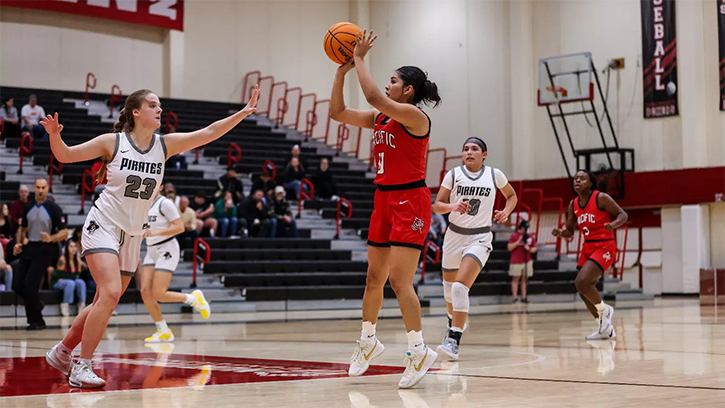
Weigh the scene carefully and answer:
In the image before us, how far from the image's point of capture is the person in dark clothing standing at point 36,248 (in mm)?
11906

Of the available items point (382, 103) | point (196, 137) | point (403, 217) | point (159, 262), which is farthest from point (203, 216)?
point (382, 103)

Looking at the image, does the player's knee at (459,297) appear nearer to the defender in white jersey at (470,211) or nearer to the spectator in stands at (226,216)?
the defender in white jersey at (470,211)

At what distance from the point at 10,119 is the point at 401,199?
57.6 ft

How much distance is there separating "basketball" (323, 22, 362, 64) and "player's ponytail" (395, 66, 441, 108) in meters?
0.35

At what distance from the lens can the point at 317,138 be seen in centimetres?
2855

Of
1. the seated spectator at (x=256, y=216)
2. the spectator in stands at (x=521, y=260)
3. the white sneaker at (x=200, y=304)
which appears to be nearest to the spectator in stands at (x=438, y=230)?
the spectator in stands at (x=521, y=260)

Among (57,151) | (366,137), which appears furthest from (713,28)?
(57,151)

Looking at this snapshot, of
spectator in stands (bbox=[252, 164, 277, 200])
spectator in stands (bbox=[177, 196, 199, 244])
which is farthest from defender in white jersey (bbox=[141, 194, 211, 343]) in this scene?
spectator in stands (bbox=[252, 164, 277, 200])

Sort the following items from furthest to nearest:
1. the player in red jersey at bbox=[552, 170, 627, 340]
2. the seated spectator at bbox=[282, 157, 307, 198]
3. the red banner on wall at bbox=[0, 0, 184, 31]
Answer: the red banner on wall at bbox=[0, 0, 184, 31] → the seated spectator at bbox=[282, 157, 307, 198] → the player in red jersey at bbox=[552, 170, 627, 340]

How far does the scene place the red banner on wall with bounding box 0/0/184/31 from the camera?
80.9 feet

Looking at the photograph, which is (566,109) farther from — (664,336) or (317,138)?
(664,336)

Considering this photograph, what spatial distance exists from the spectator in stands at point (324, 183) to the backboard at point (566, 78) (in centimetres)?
586

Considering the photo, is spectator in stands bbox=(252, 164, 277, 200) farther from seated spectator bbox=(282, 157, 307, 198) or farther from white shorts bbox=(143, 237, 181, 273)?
white shorts bbox=(143, 237, 181, 273)

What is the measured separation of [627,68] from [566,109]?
80.6 inches
